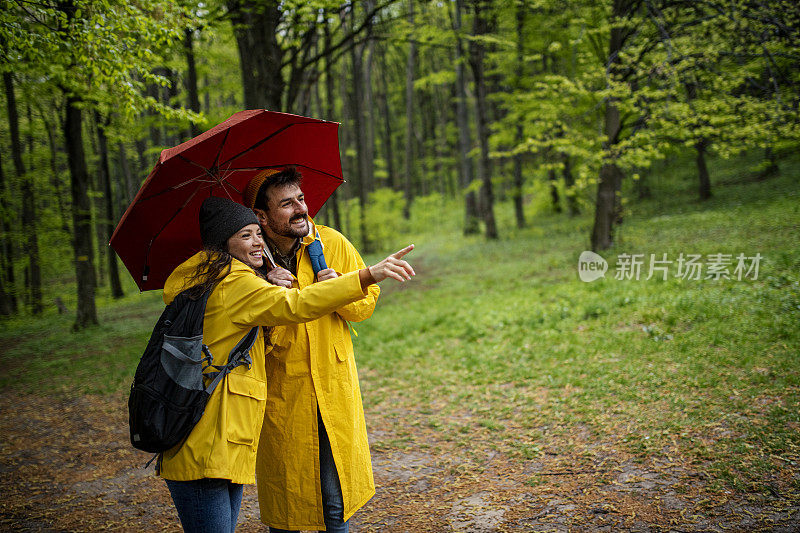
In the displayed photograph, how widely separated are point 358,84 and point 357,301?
→ 21.0 meters

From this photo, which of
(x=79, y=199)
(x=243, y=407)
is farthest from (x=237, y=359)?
(x=79, y=199)

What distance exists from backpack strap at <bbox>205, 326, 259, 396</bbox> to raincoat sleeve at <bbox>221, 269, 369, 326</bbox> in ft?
0.34

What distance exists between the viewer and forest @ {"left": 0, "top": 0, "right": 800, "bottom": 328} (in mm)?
6086

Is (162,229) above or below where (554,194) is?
below

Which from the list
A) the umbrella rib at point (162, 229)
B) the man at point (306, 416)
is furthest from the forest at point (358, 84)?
the man at point (306, 416)

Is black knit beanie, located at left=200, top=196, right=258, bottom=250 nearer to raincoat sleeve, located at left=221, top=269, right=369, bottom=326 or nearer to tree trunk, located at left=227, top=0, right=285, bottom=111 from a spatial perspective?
raincoat sleeve, located at left=221, top=269, right=369, bottom=326

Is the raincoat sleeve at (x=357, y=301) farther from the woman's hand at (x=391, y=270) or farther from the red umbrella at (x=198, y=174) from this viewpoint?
the red umbrella at (x=198, y=174)

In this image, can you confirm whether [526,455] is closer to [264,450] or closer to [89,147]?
[264,450]

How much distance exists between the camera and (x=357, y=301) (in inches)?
93.4

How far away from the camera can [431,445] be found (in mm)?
4988

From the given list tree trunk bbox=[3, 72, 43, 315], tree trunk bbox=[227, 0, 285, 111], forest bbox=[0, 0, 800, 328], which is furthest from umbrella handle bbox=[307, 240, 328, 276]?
tree trunk bbox=[3, 72, 43, 315]

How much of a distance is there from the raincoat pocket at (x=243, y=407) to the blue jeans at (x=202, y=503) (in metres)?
0.19

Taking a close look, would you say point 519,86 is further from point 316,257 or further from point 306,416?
point 306,416

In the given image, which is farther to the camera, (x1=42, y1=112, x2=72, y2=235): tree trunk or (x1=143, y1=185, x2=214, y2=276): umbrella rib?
(x1=42, y1=112, x2=72, y2=235): tree trunk
